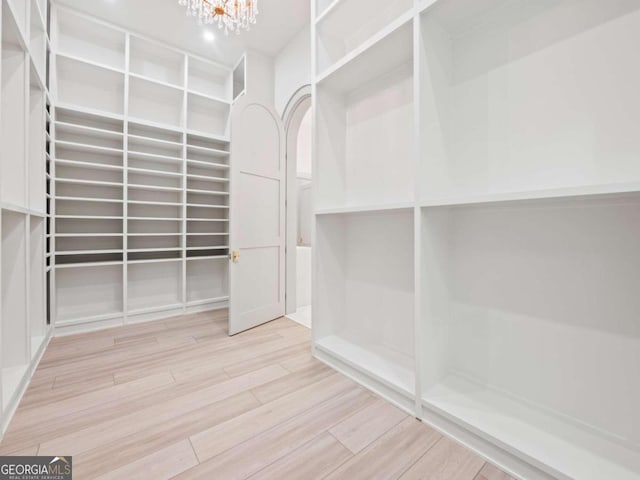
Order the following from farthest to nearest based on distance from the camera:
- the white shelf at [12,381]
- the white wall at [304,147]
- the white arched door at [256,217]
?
the white wall at [304,147], the white arched door at [256,217], the white shelf at [12,381]

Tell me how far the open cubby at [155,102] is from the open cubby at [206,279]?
1.70 metres

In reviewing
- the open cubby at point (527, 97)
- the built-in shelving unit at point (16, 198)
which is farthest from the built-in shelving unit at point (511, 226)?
the built-in shelving unit at point (16, 198)

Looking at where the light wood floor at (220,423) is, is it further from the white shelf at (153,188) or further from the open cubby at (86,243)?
the white shelf at (153,188)

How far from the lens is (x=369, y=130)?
1.98 meters

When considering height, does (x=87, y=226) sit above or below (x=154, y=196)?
below

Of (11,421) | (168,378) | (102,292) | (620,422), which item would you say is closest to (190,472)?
(168,378)

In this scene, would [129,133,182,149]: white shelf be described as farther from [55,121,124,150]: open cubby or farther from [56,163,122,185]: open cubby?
[56,163,122,185]: open cubby

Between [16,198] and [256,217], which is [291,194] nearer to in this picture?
[256,217]

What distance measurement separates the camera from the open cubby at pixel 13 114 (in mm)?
1562

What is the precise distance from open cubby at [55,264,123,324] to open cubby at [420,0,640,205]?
3.18 metres

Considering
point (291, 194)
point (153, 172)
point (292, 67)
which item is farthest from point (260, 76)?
point (153, 172)

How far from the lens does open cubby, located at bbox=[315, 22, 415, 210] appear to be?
173 cm

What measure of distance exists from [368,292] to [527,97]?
1430 mm

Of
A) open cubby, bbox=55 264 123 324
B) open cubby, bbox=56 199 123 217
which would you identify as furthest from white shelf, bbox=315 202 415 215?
open cubby, bbox=55 264 123 324
